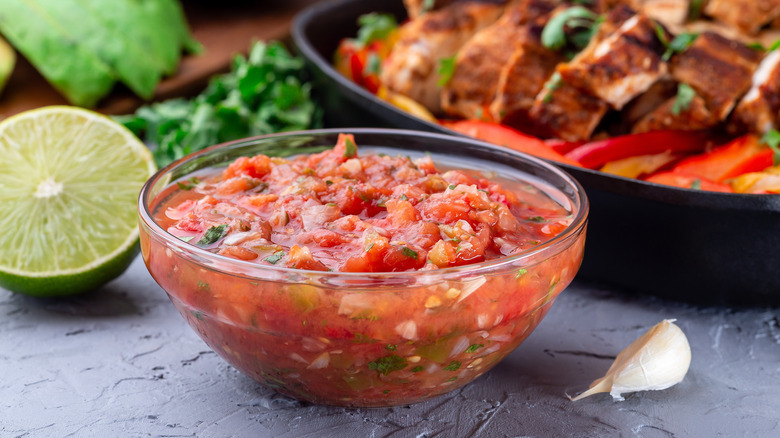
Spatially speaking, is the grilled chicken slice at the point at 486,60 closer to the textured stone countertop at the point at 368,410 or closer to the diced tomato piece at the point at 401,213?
the textured stone countertop at the point at 368,410

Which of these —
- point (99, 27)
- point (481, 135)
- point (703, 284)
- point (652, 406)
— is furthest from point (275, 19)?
point (652, 406)

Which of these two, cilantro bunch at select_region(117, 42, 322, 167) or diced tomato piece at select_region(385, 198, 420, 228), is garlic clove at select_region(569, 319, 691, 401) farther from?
cilantro bunch at select_region(117, 42, 322, 167)

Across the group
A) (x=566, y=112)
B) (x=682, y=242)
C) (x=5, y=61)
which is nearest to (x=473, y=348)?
(x=682, y=242)

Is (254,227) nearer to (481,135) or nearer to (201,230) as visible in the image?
(201,230)

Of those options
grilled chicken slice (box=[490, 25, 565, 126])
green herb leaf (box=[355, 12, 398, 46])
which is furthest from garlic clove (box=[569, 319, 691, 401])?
green herb leaf (box=[355, 12, 398, 46])

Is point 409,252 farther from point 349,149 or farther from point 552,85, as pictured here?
point 552,85
